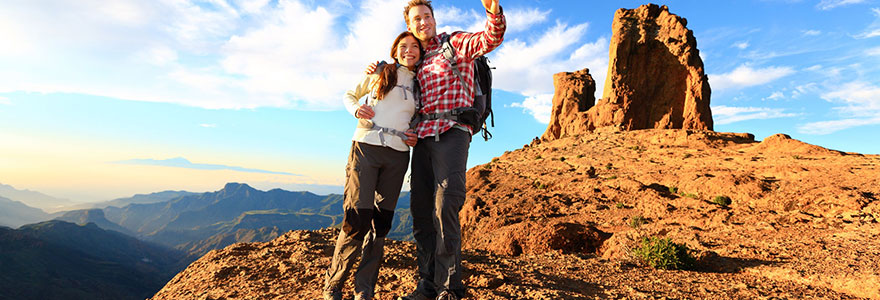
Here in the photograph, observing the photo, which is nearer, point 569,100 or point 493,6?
point 493,6

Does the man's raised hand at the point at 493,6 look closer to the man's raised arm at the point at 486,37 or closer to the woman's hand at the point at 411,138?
the man's raised arm at the point at 486,37

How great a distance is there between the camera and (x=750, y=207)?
42.3 feet

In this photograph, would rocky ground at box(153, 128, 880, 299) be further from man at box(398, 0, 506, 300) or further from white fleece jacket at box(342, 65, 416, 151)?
white fleece jacket at box(342, 65, 416, 151)

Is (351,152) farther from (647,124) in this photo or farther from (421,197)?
(647,124)

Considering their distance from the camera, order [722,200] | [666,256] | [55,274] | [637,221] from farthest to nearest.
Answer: [55,274]
[722,200]
[637,221]
[666,256]

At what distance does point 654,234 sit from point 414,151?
9344 millimetres

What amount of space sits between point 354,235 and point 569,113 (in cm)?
5232

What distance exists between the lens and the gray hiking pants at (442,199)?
3.38 meters

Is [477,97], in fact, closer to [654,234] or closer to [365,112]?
[365,112]

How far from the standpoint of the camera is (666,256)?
6.48m

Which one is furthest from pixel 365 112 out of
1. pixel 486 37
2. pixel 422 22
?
pixel 486 37

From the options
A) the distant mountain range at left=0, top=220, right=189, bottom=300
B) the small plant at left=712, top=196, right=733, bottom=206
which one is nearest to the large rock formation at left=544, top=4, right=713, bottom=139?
the small plant at left=712, top=196, right=733, bottom=206

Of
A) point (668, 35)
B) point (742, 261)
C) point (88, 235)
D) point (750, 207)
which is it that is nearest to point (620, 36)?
point (668, 35)

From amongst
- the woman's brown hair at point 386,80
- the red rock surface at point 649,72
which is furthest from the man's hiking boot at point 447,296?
the red rock surface at point 649,72
